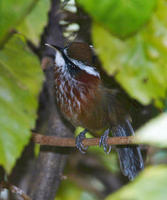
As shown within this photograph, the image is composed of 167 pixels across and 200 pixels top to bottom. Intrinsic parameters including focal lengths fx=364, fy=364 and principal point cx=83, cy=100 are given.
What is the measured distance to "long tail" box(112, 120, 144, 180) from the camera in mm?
1805

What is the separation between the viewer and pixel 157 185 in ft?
1.38

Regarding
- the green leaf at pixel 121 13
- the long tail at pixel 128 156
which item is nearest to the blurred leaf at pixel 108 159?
the long tail at pixel 128 156

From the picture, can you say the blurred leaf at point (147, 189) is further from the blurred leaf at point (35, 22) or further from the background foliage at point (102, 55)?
the blurred leaf at point (35, 22)

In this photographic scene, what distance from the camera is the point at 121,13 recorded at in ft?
1.73

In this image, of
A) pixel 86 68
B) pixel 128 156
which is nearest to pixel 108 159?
pixel 128 156

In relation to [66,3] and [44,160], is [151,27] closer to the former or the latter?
[66,3]

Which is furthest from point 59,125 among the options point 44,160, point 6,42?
point 6,42

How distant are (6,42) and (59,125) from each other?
1.00 m

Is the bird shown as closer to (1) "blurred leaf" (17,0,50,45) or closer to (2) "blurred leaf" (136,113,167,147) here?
(1) "blurred leaf" (17,0,50,45)

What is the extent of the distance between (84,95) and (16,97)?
944mm

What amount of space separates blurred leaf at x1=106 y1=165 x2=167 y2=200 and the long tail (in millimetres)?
1365

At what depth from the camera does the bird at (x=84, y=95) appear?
1477mm

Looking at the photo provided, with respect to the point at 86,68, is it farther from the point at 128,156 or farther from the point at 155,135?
the point at 155,135

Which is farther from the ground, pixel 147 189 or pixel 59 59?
pixel 147 189
